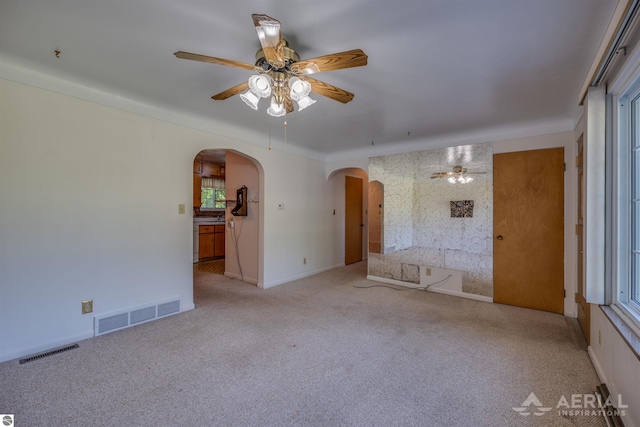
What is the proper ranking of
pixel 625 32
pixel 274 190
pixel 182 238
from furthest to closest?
pixel 274 190 → pixel 182 238 → pixel 625 32

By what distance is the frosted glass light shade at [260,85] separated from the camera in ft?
5.63

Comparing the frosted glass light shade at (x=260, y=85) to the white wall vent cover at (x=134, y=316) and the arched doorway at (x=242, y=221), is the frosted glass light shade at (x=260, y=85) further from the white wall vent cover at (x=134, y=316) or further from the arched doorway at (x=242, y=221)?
the white wall vent cover at (x=134, y=316)

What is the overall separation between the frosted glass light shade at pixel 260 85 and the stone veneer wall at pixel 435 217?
3.38 meters

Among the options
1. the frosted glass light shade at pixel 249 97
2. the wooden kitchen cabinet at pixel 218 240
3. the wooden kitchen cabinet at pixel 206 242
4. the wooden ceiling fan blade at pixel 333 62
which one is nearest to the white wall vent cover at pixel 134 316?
the frosted glass light shade at pixel 249 97

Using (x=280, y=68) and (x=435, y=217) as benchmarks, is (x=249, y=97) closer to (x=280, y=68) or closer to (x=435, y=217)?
(x=280, y=68)

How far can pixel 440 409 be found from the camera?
5.69ft

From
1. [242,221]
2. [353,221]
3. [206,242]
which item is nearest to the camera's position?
[242,221]

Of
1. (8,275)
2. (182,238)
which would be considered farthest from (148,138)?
(8,275)

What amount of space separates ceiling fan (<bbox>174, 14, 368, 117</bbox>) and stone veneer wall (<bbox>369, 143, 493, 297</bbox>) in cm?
280

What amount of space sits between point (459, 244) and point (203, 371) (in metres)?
3.76

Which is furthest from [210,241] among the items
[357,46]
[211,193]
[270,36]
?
[270,36]

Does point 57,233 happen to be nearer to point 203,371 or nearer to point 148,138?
point 148,138

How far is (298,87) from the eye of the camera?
1.78 m

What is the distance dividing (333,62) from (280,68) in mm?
396
